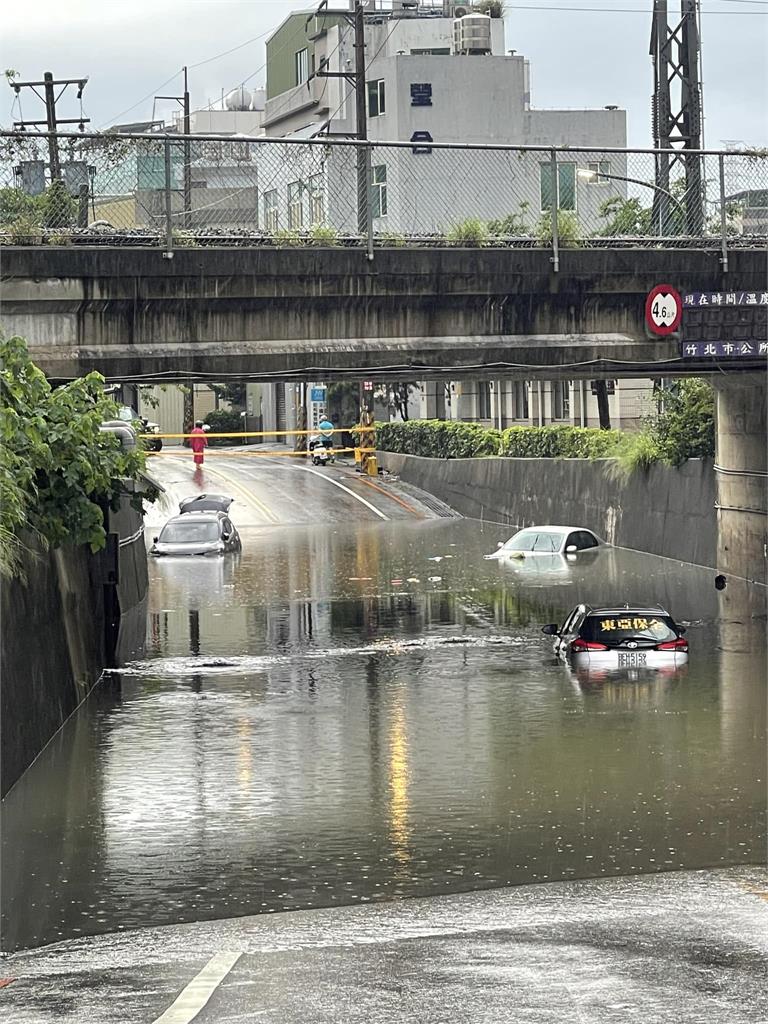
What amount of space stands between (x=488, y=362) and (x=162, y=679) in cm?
803

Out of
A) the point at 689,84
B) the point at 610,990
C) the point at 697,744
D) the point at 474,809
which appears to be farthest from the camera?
the point at 689,84

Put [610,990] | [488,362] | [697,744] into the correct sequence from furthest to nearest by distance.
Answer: [488,362] < [697,744] < [610,990]

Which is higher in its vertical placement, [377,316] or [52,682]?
[377,316]

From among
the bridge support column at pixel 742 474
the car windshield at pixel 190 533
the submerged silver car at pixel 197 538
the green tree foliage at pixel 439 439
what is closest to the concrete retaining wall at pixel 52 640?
the bridge support column at pixel 742 474

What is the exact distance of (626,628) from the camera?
94.0 ft

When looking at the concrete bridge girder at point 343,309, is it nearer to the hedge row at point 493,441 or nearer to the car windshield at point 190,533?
the car windshield at point 190,533

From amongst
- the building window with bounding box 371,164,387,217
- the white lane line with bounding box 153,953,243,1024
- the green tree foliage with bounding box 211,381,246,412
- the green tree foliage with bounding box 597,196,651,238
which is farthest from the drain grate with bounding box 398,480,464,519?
the white lane line with bounding box 153,953,243,1024

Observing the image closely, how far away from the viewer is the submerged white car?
167 feet

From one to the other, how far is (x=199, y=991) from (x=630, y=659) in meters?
18.7

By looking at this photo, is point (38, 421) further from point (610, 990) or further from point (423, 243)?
point (610, 990)

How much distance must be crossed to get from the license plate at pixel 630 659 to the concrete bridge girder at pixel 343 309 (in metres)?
5.58

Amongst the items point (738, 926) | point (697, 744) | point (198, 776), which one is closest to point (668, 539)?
point (697, 744)

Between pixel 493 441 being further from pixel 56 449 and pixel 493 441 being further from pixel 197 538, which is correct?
pixel 56 449

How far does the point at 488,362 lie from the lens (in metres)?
30.2
